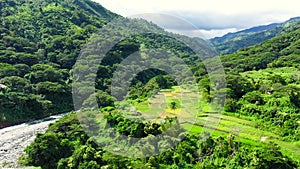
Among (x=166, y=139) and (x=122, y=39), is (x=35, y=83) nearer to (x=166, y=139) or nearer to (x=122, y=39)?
(x=122, y=39)

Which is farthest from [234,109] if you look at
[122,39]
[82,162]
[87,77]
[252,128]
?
[122,39]

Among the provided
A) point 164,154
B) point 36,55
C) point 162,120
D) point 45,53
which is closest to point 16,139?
point 162,120

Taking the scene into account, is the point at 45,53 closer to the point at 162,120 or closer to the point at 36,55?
the point at 36,55

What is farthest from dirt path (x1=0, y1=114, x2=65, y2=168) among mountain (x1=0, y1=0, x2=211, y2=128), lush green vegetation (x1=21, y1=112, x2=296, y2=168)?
mountain (x1=0, y1=0, x2=211, y2=128)

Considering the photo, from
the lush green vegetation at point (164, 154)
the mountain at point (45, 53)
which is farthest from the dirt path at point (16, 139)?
the mountain at point (45, 53)

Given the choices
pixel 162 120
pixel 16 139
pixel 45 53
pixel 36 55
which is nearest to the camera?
pixel 162 120

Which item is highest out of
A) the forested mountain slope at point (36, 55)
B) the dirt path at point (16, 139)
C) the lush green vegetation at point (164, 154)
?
the forested mountain slope at point (36, 55)

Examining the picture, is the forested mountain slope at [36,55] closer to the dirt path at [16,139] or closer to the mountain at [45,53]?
the mountain at [45,53]

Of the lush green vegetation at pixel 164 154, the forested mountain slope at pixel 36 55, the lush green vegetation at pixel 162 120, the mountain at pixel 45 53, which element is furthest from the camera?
the mountain at pixel 45 53

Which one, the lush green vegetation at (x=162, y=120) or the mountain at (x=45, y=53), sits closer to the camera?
the lush green vegetation at (x=162, y=120)
